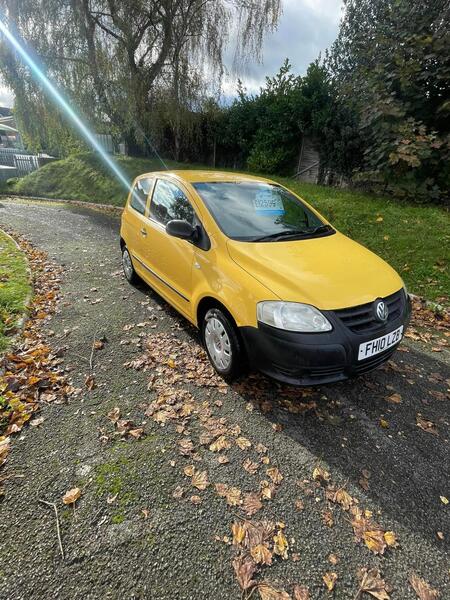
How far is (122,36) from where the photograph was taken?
10898mm

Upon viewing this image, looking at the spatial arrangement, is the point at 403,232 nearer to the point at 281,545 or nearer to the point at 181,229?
the point at 181,229

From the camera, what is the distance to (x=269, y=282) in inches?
94.2

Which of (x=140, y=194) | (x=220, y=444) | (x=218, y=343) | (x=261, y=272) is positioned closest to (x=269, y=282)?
(x=261, y=272)

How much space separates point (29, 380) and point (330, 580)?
274 centimetres

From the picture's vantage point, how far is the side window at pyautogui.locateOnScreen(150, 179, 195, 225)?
10.6 ft

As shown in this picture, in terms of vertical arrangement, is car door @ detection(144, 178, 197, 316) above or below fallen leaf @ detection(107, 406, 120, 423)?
above

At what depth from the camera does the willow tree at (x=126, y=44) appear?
10.7 metres

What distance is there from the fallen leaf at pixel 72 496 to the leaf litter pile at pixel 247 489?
0.59 m

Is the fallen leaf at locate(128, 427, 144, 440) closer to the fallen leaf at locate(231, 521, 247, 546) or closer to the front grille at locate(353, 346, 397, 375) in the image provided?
the fallen leaf at locate(231, 521, 247, 546)

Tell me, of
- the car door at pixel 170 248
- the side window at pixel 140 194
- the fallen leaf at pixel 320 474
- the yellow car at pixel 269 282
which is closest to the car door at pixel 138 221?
the side window at pixel 140 194

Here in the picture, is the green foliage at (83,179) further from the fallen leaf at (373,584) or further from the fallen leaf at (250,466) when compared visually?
the fallen leaf at (373,584)

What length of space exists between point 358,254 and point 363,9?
15874mm

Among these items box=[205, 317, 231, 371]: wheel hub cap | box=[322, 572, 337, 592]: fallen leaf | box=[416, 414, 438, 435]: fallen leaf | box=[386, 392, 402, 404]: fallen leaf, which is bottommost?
box=[322, 572, 337, 592]: fallen leaf

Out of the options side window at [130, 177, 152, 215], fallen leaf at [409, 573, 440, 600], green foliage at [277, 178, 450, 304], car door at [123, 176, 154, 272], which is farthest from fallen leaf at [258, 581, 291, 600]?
green foliage at [277, 178, 450, 304]
